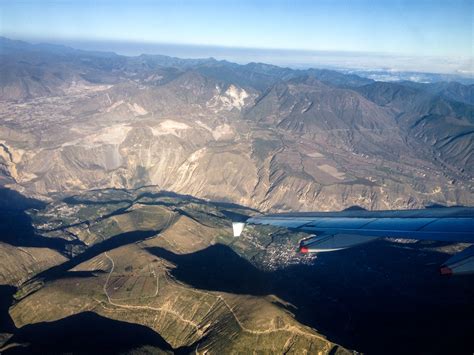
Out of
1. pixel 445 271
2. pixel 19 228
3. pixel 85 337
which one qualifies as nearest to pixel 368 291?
pixel 85 337

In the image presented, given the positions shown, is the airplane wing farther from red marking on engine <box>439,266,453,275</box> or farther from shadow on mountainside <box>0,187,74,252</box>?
shadow on mountainside <box>0,187,74,252</box>

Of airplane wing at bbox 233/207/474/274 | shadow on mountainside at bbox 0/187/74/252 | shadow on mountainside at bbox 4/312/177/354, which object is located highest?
airplane wing at bbox 233/207/474/274

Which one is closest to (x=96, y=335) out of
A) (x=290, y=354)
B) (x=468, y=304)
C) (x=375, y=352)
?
(x=290, y=354)

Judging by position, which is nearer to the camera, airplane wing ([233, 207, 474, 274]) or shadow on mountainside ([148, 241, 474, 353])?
airplane wing ([233, 207, 474, 274])

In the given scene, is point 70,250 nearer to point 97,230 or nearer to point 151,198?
point 97,230

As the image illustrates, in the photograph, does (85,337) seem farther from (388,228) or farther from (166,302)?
(388,228)

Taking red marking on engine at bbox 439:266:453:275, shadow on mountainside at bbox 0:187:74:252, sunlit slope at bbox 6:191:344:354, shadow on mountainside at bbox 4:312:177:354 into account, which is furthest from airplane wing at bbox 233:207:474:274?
shadow on mountainside at bbox 0:187:74:252
